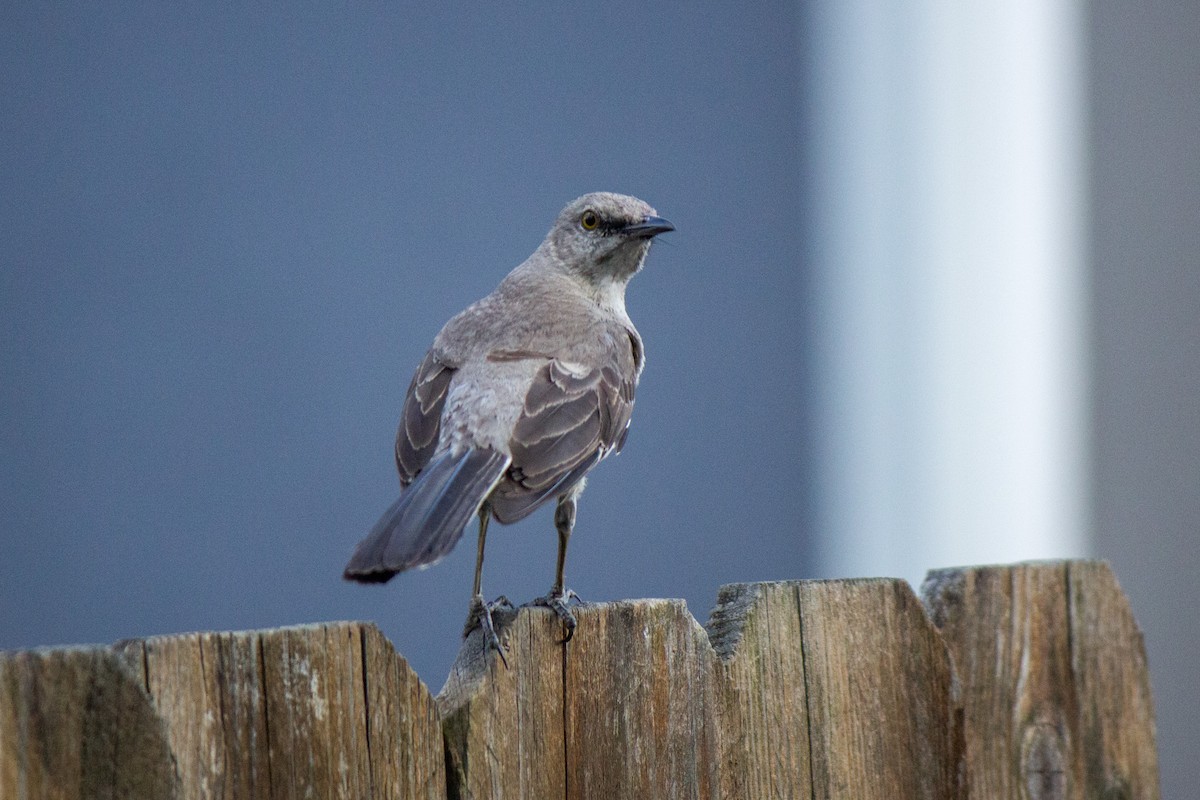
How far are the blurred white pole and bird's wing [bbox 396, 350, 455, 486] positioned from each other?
4087 millimetres

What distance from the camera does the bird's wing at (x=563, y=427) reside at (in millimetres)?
3484

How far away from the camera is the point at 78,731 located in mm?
1915

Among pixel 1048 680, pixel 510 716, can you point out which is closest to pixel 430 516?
pixel 510 716

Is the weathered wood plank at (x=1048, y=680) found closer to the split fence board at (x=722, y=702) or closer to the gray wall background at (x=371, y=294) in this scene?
the split fence board at (x=722, y=702)

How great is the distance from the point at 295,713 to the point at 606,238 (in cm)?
343

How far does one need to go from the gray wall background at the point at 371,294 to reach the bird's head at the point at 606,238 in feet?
6.90

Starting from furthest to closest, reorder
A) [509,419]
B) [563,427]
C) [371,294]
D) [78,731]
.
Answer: [371,294] < [563,427] < [509,419] < [78,731]

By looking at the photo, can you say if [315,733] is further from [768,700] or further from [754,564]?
[754,564]

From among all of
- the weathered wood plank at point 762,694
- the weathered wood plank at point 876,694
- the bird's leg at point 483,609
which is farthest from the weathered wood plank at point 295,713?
the weathered wood plank at point 876,694

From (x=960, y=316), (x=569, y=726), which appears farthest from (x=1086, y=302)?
(x=569, y=726)

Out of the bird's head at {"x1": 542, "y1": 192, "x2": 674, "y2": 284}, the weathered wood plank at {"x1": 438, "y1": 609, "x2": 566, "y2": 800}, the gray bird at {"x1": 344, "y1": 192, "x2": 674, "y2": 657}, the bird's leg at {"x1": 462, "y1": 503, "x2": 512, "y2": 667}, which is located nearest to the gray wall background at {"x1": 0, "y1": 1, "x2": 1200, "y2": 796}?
the bird's head at {"x1": 542, "y1": 192, "x2": 674, "y2": 284}

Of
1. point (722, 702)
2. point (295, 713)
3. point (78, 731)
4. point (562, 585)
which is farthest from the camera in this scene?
point (562, 585)

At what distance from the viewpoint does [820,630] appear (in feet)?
8.93

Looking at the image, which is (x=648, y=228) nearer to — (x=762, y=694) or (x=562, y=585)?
(x=562, y=585)
